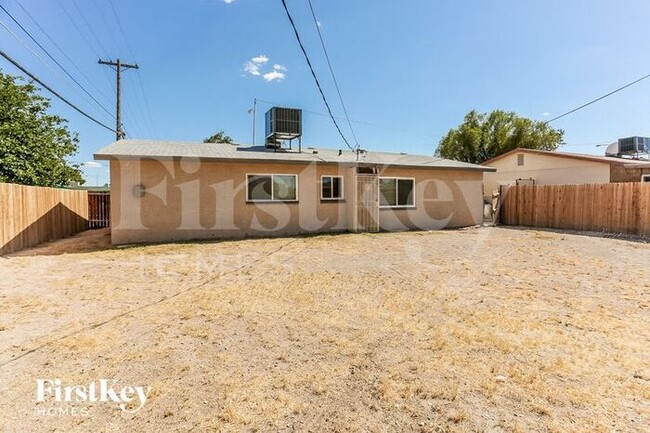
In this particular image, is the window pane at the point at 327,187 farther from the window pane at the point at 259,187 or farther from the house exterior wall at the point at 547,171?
the house exterior wall at the point at 547,171

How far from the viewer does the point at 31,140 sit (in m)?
15.1

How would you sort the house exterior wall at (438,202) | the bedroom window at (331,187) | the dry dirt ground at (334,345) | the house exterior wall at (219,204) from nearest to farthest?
the dry dirt ground at (334,345) → the house exterior wall at (219,204) → the bedroom window at (331,187) → the house exterior wall at (438,202)

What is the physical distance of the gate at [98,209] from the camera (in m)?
15.2

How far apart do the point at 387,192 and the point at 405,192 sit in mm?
819

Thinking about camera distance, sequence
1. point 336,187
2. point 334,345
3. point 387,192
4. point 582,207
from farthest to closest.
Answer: point 387,192 → point 582,207 → point 336,187 → point 334,345

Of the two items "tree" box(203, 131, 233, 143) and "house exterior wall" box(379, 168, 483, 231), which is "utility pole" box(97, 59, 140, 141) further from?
"tree" box(203, 131, 233, 143)

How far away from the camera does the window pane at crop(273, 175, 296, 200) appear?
455 inches

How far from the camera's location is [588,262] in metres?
7.48

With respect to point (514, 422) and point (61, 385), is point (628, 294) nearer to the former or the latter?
point (514, 422)

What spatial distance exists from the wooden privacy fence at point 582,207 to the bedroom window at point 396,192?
546 cm

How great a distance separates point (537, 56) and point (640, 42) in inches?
125

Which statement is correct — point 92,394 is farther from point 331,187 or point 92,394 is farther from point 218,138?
point 218,138

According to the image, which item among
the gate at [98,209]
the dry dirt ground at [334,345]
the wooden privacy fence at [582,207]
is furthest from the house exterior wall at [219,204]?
the gate at [98,209]

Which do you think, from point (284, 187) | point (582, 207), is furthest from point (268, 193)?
point (582, 207)
